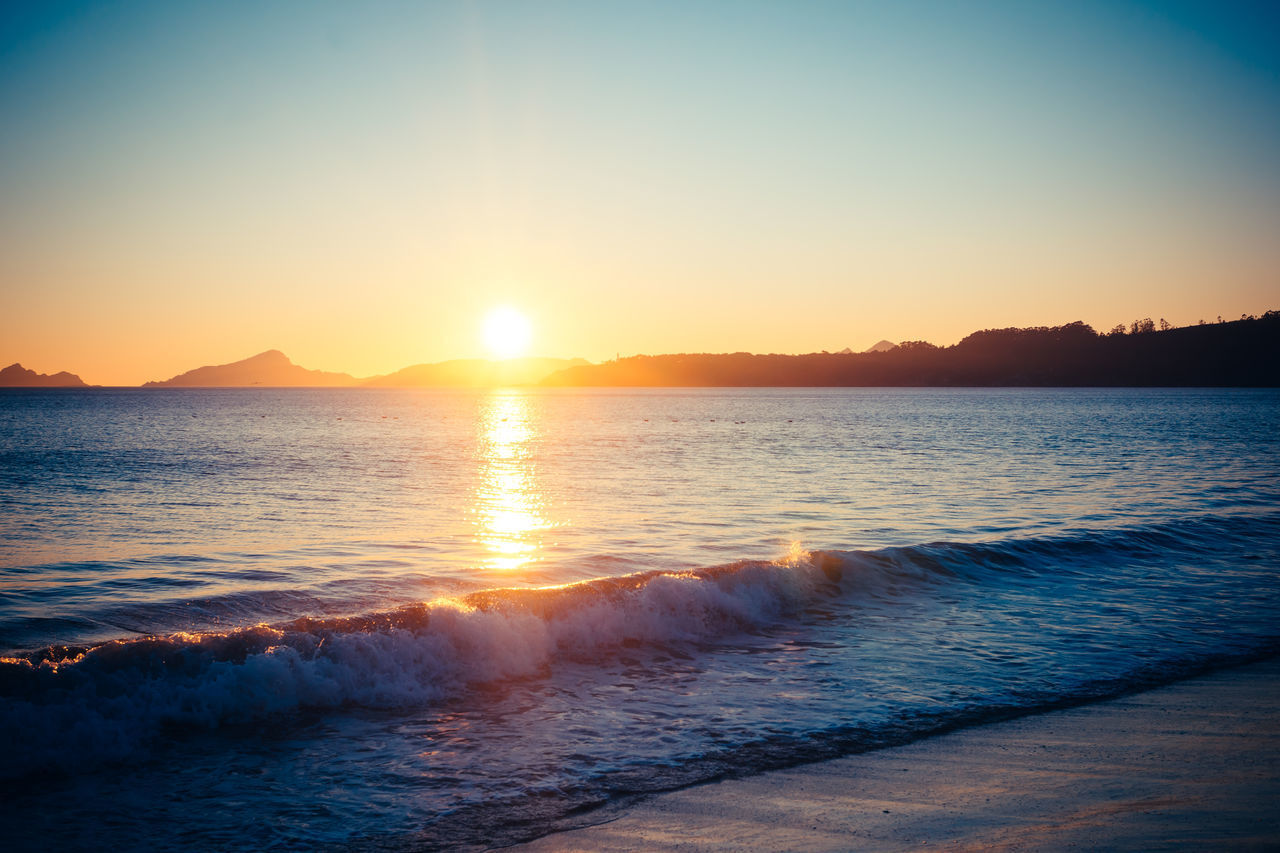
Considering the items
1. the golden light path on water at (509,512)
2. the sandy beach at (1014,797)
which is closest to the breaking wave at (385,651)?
the sandy beach at (1014,797)

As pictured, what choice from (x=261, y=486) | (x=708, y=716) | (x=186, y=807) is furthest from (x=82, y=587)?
(x=261, y=486)

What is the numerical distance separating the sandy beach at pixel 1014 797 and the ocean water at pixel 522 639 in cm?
47

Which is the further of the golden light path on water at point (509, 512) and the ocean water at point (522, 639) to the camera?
the golden light path on water at point (509, 512)

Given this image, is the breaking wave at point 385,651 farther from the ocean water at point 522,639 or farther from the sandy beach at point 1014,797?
the sandy beach at point 1014,797

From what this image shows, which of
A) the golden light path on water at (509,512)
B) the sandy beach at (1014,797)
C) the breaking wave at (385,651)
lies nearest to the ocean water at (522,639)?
the breaking wave at (385,651)

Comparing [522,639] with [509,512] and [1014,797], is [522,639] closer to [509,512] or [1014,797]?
[1014,797]

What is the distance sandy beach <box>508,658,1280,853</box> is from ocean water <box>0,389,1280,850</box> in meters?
0.47

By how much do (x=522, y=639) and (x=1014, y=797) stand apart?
Result: 7.15 metres

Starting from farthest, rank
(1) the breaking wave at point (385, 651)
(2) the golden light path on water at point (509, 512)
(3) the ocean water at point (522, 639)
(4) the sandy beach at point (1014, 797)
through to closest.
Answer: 1. (2) the golden light path on water at point (509, 512)
2. (1) the breaking wave at point (385, 651)
3. (3) the ocean water at point (522, 639)
4. (4) the sandy beach at point (1014, 797)

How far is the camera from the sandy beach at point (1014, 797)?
6.14 m

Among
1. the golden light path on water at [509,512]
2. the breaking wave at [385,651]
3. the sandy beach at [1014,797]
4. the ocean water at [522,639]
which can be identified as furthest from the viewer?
the golden light path on water at [509,512]

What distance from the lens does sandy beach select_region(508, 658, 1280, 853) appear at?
6141 millimetres

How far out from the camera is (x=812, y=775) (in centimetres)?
759

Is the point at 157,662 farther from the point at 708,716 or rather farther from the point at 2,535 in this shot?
the point at 2,535
